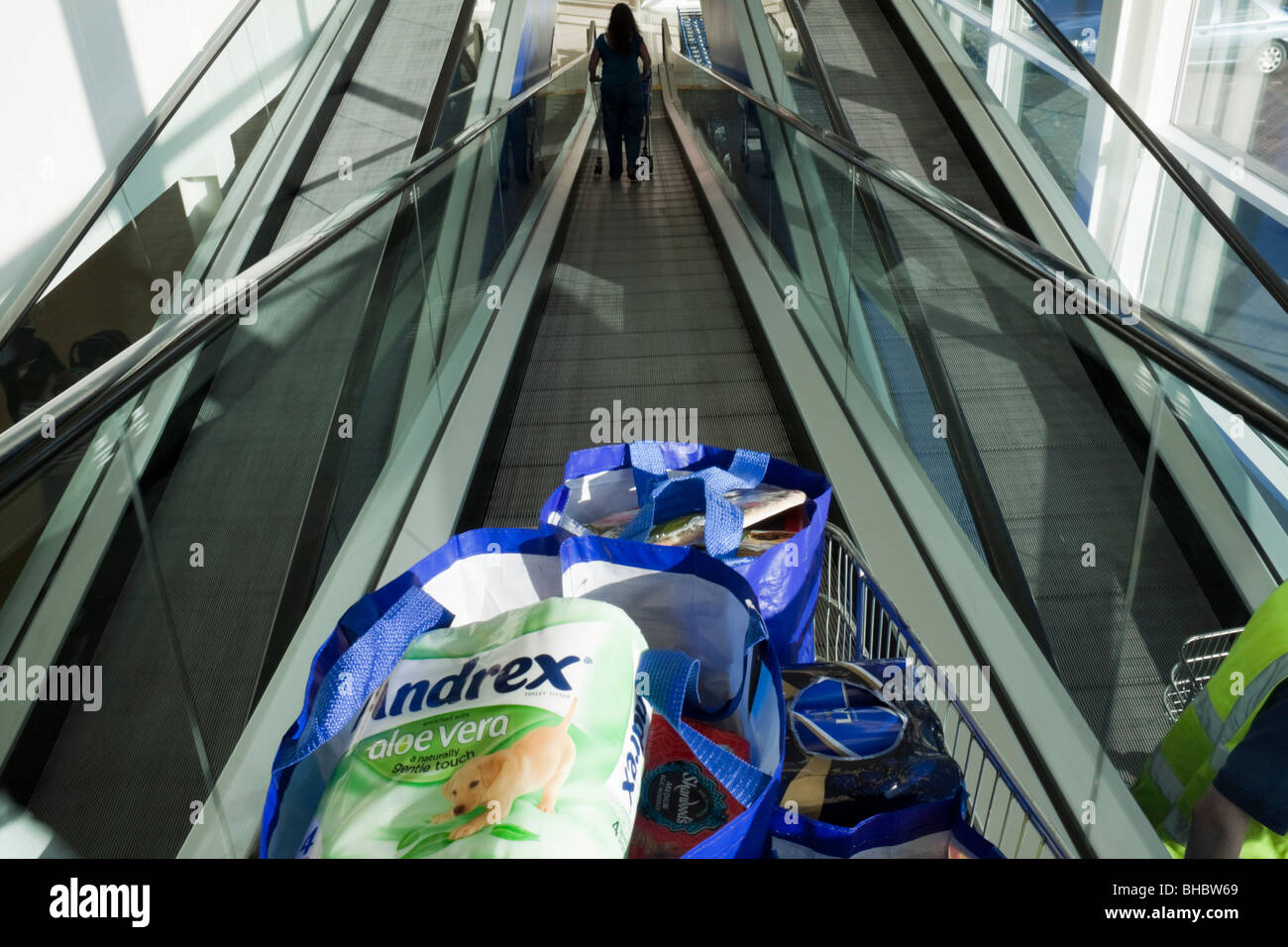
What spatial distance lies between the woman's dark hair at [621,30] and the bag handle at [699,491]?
25.4 ft

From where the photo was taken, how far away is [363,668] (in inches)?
55.4

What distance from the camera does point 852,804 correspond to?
146cm

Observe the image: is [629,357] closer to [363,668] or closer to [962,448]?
[962,448]

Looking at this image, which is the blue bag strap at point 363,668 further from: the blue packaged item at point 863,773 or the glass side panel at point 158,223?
the glass side panel at point 158,223

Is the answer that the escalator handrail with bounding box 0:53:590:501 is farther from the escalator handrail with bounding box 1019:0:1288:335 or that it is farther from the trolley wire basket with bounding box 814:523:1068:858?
the escalator handrail with bounding box 1019:0:1288:335

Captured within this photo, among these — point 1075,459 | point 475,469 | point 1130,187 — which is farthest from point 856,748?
point 1130,187

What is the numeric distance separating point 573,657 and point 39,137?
15.9 feet

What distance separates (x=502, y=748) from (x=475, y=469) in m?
2.11

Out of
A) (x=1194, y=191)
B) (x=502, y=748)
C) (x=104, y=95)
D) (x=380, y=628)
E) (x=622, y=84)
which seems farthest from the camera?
(x=622, y=84)

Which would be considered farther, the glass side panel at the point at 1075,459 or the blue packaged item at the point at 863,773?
the glass side panel at the point at 1075,459

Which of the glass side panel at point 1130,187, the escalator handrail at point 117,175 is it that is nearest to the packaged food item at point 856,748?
the escalator handrail at point 117,175

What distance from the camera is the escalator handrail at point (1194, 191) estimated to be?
13.0 ft
